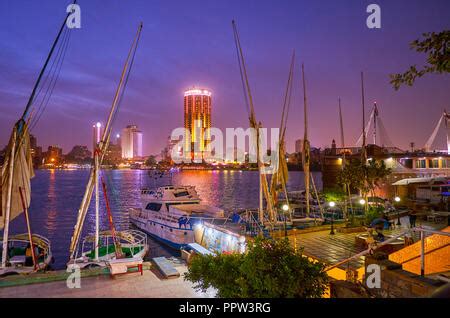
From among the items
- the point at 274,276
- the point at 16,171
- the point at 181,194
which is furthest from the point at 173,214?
the point at 274,276

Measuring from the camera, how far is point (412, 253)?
10109mm

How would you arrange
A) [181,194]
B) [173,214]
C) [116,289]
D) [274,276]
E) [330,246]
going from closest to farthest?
[274,276]
[116,289]
[330,246]
[173,214]
[181,194]

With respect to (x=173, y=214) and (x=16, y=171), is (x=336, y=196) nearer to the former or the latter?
(x=173, y=214)

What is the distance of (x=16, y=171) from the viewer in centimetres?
1622

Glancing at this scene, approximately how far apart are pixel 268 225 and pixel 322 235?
3.71 meters

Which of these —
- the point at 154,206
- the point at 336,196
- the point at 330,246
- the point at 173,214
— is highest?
the point at 336,196

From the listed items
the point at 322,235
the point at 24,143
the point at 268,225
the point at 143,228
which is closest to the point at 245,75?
the point at 268,225

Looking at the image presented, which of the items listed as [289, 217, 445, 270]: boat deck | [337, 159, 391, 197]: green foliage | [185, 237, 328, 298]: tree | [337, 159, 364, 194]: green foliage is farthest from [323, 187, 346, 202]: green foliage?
[185, 237, 328, 298]: tree

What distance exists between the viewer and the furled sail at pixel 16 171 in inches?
629

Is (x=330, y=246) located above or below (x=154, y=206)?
above

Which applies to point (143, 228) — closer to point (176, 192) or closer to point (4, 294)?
point (176, 192)

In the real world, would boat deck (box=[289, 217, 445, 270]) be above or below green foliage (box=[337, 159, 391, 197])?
below

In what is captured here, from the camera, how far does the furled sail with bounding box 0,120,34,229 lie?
16.0 m

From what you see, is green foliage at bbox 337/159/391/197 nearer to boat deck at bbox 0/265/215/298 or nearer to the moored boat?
the moored boat
